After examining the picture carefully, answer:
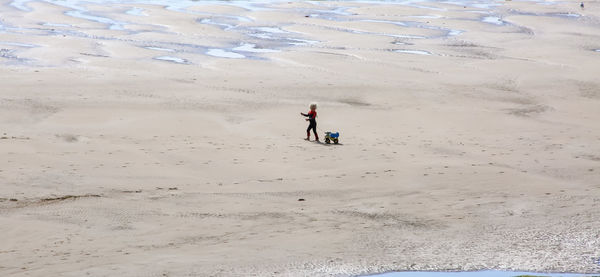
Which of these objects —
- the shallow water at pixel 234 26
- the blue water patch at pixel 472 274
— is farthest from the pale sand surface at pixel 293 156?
the shallow water at pixel 234 26

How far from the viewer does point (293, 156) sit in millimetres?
16516

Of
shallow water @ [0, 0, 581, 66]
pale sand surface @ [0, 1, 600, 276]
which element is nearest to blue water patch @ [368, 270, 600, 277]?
pale sand surface @ [0, 1, 600, 276]

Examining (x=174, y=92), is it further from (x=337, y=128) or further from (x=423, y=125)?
(x=423, y=125)

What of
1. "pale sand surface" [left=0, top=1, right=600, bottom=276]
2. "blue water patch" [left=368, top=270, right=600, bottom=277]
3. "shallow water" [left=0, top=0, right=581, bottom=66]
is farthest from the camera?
"shallow water" [left=0, top=0, right=581, bottom=66]

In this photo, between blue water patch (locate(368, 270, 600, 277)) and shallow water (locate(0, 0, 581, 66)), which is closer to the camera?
blue water patch (locate(368, 270, 600, 277))

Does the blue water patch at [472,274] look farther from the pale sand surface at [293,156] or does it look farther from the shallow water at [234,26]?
the shallow water at [234,26]

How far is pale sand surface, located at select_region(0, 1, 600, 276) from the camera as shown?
38.0ft

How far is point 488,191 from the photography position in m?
14.5

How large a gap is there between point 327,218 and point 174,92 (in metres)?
10.2

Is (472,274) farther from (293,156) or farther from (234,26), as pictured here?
(234,26)

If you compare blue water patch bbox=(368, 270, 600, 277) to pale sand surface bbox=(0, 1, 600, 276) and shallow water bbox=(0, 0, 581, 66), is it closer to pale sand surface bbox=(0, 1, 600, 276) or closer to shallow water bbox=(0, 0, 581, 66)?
pale sand surface bbox=(0, 1, 600, 276)

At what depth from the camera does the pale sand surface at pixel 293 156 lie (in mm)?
11586

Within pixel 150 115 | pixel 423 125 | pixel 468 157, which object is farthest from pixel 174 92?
pixel 468 157

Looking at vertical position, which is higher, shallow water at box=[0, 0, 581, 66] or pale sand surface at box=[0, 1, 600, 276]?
shallow water at box=[0, 0, 581, 66]
